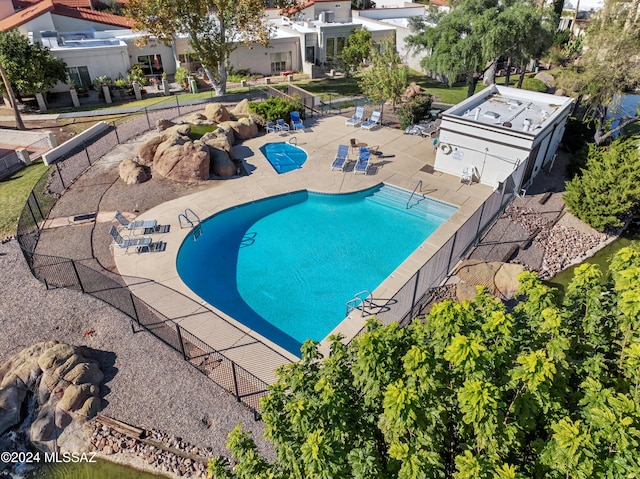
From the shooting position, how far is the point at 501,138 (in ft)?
70.6

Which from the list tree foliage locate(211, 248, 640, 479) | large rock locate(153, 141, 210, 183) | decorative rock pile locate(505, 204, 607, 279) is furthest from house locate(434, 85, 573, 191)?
tree foliage locate(211, 248, 640, 479)

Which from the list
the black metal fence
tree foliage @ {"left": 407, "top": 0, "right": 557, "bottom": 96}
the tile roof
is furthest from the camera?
the tile roof

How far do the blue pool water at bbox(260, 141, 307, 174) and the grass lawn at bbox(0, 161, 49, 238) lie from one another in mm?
13325

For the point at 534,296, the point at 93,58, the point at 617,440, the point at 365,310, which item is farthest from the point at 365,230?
the point at 93,58

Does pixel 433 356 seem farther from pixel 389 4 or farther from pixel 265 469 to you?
pixel 389 4

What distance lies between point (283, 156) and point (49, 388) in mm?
18431

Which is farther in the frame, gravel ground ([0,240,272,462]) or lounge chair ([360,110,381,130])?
lounge chair ([360,110,381,130])

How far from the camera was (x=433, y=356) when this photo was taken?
741 centimetres

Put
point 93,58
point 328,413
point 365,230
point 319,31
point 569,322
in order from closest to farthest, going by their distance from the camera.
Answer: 1. point 328,413
2. point 569,322
3. point 365,230
4. point 93,58
5. point 319,31

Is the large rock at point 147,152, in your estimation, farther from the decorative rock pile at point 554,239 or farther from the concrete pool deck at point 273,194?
the decorative rock pile at point 554,239

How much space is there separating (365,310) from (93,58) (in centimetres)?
3734

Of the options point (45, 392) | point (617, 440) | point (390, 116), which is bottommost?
point (45, 392)

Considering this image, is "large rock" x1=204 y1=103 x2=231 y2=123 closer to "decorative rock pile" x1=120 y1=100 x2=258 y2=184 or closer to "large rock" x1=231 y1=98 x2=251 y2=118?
"large rock" x1=231 y1=98 x2=251 y2=118

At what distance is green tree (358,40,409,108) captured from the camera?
30609 mm
